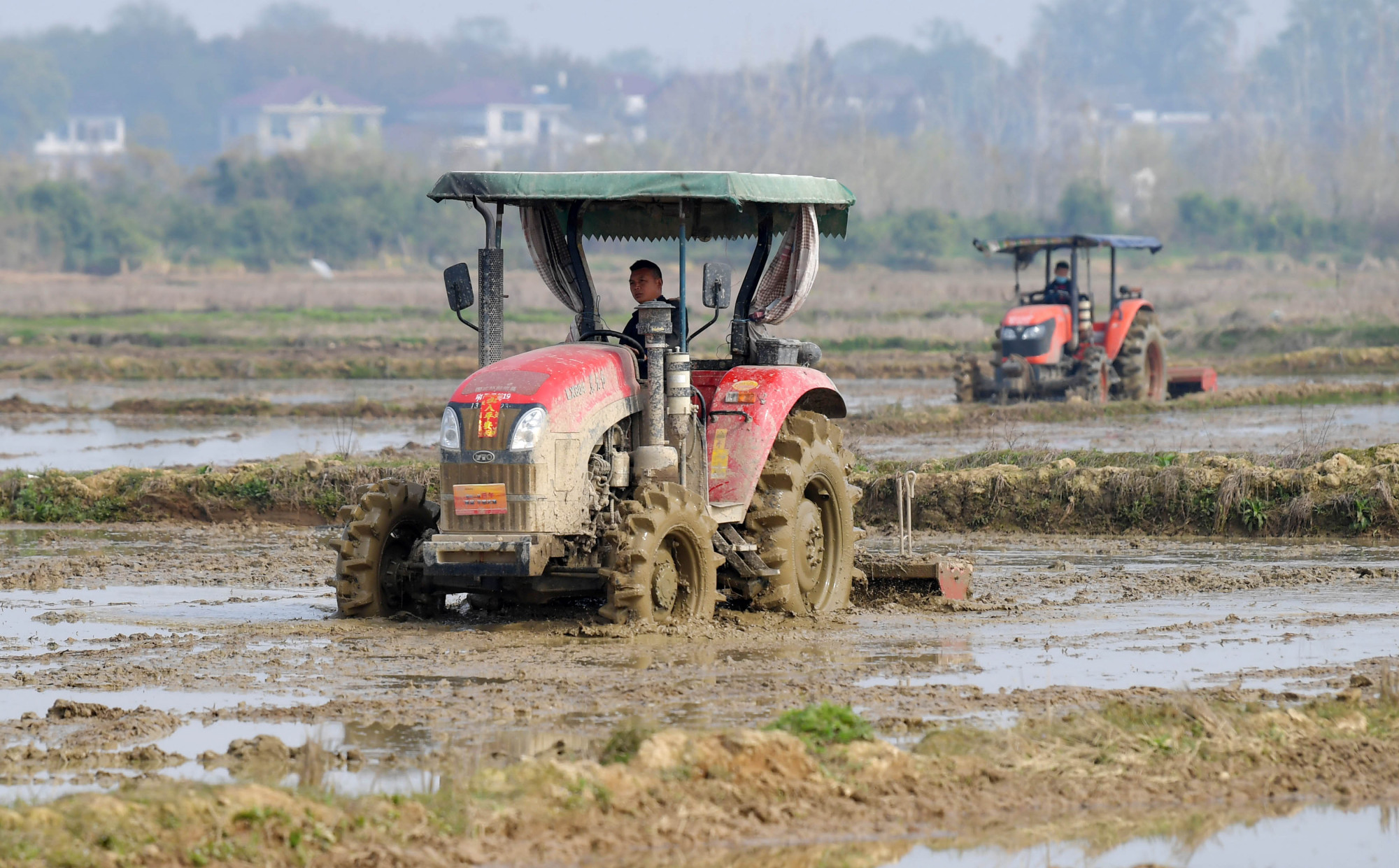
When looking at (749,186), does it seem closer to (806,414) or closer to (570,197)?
(570,197)

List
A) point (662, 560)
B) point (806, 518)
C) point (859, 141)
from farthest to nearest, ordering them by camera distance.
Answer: point (859, 141) → point (806, 518) → point (662, 560)

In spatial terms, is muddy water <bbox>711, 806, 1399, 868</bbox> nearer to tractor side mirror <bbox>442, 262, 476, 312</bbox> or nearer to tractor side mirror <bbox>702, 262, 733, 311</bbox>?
tractor side mirror <bbox>702, 262, 733, 311</bbox>

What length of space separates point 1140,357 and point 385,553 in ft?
59.5

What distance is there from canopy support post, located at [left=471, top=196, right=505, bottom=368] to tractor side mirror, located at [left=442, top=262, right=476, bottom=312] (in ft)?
0.32

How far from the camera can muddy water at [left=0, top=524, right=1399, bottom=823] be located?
27.8ft

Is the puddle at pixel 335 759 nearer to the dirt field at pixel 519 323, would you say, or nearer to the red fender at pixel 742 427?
the red fender at pixel 742 427

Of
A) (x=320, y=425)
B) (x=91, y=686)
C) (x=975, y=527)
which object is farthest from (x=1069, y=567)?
(x=320, y=425)

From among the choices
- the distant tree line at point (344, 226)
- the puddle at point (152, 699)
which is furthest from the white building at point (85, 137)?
the puddle at point (152, 699)

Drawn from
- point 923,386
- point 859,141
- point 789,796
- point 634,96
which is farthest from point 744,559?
point 634,96

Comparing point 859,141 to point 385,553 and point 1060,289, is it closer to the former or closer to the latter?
point 1060,289

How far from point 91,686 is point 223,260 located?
2766 inches

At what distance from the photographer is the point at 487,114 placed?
162 m

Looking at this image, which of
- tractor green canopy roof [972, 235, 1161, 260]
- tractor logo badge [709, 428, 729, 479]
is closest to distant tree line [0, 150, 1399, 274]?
tractor green canopy roof [972, 235, 1161, 260]

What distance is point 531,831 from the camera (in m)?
6.77
